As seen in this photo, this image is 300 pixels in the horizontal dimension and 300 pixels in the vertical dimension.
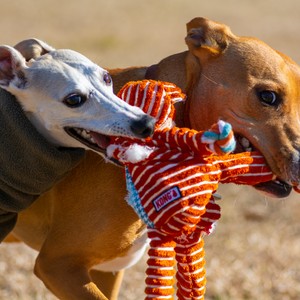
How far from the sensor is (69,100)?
3973mm

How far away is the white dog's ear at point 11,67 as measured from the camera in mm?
4145

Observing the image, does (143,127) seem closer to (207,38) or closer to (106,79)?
(106,79)

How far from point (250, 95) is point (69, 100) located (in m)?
0.87

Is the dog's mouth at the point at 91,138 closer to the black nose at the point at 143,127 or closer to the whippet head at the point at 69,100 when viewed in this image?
the whippet head at the point at 69,100

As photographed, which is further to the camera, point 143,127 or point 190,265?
point 190,265

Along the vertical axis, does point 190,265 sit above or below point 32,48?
below

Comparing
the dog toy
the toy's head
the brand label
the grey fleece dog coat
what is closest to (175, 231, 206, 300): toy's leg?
the dog toy

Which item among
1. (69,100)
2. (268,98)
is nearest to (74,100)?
(69,100)

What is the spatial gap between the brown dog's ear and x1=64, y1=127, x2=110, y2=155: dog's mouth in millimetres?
805

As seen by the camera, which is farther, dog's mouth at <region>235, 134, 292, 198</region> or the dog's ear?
the dog's ear

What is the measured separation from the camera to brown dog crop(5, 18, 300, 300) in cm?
418

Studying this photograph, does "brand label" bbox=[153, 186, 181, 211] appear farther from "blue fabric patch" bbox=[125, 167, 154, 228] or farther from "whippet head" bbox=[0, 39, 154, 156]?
"whippet head" bbox=[0, 39, 154, 156]

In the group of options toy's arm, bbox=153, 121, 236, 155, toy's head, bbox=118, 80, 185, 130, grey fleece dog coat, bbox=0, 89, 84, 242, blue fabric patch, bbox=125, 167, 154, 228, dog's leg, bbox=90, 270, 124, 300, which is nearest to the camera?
toy's arm, bbox=153, 121, 236, 155

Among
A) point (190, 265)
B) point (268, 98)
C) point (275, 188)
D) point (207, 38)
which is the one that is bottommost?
point (190, 265)
